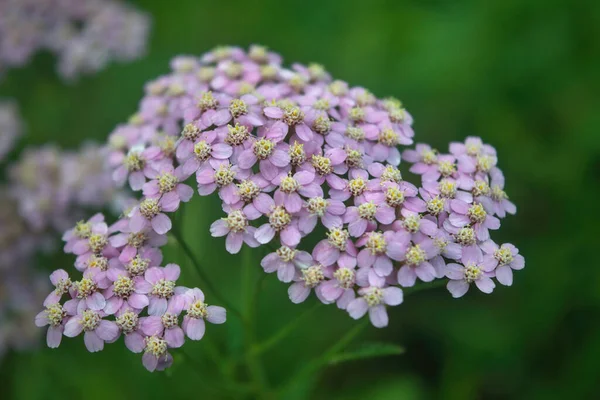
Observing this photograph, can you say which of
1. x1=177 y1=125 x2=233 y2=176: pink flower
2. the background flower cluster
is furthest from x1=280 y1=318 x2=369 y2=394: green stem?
the background flower cluster

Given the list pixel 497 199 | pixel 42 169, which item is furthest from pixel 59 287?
pixel 42 169

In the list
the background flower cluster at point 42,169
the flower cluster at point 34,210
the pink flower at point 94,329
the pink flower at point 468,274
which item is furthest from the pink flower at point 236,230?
the flower cluster at point 34,210

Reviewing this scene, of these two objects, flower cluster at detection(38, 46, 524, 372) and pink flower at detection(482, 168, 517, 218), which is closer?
flower cluster at detection(38, 46, 524, 372)

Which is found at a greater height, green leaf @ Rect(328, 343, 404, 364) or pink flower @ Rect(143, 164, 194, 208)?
pink flower @ Rect(143, 164, 194, 208)

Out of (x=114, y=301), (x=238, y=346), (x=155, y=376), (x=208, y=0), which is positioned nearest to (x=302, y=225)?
(x=114, y=301)

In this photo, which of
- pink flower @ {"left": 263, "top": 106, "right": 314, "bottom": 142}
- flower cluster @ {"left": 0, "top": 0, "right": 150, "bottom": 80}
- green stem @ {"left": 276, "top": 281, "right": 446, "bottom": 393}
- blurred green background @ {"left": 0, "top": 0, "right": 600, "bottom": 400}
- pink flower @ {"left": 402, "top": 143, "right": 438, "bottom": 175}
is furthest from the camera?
flower cluster @ {"left": 0, "top": 0, "right": 150, "bottom": 80}

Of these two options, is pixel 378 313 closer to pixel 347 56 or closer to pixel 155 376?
pixel 155 376

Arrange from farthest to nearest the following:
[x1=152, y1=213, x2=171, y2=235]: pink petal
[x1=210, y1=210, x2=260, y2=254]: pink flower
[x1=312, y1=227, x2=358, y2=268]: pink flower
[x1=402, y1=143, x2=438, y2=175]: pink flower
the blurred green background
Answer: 1. the blurred green background
2. [x1=402, y1=143, x2=438, y2=175]: pink flower
3. [x1=152, y1=213, x2=171, y2=235]: pink petal
4. [x1=210, y1=210, x2=260, y2=254]: pink flower
5. [x1=312, y1=227, x2=358, y2=268]: pink flower

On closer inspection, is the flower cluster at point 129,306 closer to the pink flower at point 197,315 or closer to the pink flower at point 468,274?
the pink flower at point 197,315

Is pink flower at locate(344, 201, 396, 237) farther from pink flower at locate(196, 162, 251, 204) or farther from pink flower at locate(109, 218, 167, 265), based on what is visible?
pink flower at locate(109, 218, 167, 265)
